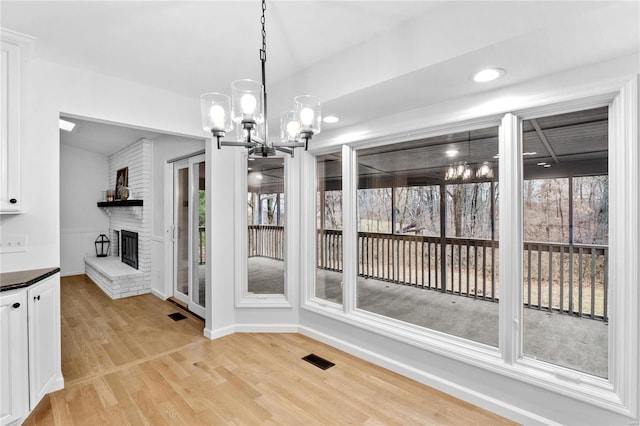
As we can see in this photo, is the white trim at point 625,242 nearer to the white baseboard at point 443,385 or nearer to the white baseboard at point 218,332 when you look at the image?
the white baseboard at point 443,385

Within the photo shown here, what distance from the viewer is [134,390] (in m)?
2.47

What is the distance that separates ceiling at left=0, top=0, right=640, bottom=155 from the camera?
1589mm

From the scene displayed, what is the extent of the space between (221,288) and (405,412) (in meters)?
2.25

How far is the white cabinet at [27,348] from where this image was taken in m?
1.91

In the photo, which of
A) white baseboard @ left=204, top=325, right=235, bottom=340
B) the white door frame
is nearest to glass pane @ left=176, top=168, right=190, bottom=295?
the white door frame

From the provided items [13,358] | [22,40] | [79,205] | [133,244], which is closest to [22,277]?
[13,358]

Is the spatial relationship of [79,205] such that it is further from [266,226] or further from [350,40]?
[350,40]

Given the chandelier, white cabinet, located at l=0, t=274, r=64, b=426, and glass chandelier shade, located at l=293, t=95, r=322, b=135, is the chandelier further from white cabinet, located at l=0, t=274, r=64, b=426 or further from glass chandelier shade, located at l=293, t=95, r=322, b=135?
white cabinet, located at l=0, t=274, r=64, b=426

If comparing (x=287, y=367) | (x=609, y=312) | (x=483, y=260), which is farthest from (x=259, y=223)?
(x=609, y=312)

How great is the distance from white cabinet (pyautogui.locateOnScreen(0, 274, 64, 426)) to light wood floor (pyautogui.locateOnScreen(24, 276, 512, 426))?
0.19 metres

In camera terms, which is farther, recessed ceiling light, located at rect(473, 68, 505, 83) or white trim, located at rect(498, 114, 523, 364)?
white trim, located at rect(498, 114, 523, 364)

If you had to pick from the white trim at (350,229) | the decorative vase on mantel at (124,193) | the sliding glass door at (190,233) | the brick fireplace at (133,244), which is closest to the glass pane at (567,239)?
the white trim at (350,229)

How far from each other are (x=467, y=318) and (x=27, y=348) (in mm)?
3193

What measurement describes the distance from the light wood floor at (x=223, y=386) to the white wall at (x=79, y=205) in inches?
149
